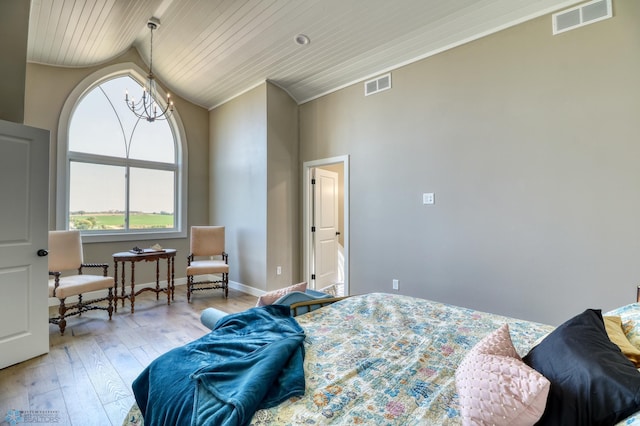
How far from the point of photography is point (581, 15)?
2.46 meters

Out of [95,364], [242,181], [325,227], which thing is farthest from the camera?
[325,227]

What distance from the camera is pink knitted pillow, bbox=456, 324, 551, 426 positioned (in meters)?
0.77

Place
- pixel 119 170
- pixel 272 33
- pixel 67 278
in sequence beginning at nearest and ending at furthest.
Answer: pixel 67 278 → pixel 272 33 → pixel 119 170

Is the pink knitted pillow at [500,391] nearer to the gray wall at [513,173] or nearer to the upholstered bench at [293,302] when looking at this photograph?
the upholstered bench at [293,302]

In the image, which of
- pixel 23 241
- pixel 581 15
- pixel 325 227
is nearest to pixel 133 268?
pixel 23 241

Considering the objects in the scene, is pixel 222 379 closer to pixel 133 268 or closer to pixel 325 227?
pixel 133 268

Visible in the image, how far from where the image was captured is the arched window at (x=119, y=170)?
4.09 meters

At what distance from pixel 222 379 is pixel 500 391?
0.87 m

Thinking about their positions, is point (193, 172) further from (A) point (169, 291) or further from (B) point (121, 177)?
(A) point (169, 291)

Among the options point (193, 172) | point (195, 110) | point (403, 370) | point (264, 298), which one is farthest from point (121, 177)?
point (403, 370)

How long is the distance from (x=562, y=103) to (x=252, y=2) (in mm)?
3137

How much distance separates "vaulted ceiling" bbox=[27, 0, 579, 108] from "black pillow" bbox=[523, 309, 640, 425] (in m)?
3.01

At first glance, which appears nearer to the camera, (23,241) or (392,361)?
(392,361)

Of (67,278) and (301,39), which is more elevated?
(301,39)
